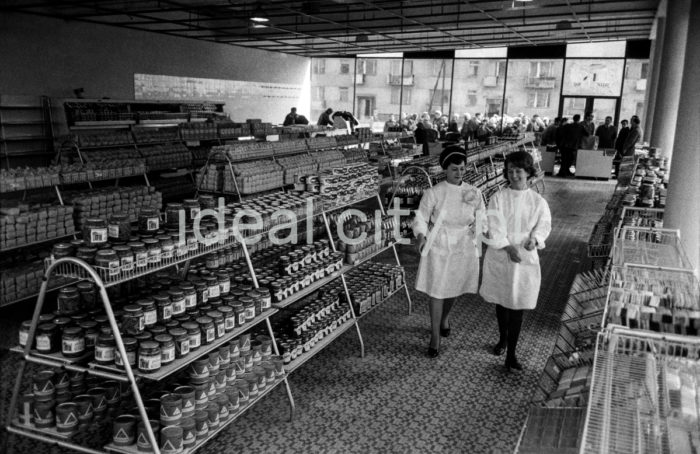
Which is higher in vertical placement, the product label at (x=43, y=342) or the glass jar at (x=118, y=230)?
the glass jar at (x=118, y=230)

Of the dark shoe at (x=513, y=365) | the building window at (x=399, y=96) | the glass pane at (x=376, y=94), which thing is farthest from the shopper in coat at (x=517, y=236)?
the glass pane at (x=376, y=94)

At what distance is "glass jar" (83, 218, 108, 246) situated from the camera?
3328 millimetres

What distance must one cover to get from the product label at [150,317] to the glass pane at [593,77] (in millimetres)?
19454

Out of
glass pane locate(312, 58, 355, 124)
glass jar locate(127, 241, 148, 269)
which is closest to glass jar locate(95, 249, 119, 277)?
glass jar locate(127, 241, 148, 269)

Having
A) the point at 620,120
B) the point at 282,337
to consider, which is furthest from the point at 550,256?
the point at 620,120

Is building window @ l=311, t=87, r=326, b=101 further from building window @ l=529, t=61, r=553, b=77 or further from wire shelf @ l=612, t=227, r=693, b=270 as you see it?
wire shelf @ l=612, t=227, r=693, b=270

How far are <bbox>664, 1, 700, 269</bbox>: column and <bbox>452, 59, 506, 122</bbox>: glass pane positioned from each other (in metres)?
18.2

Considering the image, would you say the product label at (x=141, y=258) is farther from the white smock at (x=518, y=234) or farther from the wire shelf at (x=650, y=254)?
the wire shelf at (x=650, y=254)

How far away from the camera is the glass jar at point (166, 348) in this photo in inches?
125

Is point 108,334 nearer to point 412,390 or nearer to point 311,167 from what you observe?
point 412,390

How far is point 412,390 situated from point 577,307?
57.7 inches

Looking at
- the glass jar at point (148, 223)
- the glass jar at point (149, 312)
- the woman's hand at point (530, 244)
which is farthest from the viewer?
the woman's hand at point (530, 244)

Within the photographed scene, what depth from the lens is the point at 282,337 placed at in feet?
15.2

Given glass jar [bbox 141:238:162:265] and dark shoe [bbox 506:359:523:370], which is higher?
glass jar [bbox 141:238:162:265]
